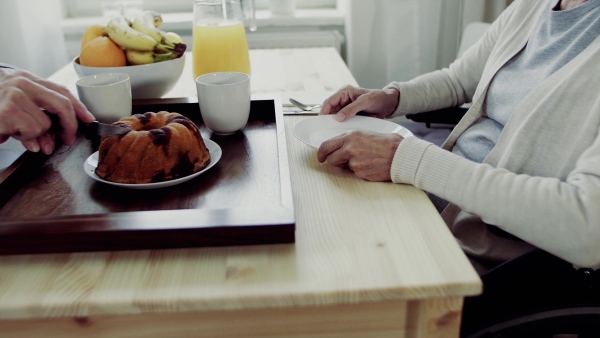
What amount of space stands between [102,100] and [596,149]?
2.61 feet

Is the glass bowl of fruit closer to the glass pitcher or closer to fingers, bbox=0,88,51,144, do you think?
the glass pitcher

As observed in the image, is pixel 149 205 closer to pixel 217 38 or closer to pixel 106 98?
pixel 106 98

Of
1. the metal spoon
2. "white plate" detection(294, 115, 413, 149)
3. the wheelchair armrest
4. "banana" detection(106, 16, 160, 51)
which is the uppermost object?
"banana" detection(106, 16, 160, 51)

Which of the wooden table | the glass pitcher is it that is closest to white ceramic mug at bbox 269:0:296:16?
the glass pitcher

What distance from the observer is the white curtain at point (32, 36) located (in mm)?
1750

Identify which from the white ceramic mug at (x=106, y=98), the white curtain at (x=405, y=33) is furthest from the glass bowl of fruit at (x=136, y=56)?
the white curtain at (x=405, y=33)

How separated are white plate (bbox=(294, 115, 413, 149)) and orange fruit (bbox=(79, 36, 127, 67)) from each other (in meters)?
0.45

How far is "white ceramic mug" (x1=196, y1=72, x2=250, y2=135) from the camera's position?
932 millimetres

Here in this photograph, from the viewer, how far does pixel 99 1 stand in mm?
2285

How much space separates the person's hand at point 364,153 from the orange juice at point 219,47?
51 cm

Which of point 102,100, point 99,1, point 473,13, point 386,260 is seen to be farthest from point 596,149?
point 99,1

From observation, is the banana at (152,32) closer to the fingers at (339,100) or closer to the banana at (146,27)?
the banana at (146,27)

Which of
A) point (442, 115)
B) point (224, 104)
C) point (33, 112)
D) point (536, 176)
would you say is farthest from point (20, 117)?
point (442, 115)

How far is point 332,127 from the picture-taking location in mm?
1024
